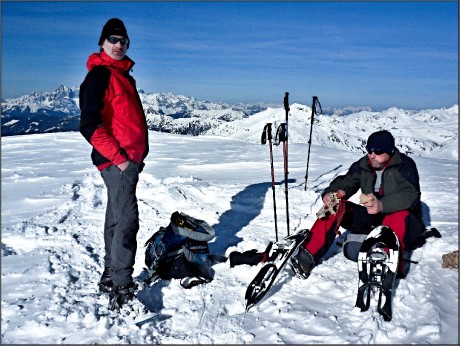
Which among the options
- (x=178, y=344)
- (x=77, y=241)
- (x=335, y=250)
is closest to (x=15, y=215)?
(x=77, y=241)

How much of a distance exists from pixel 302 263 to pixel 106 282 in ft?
8.30

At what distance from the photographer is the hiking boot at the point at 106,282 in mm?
4793

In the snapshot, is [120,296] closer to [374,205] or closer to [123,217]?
[123,217]

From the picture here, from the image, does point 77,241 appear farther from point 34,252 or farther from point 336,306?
point 336,306

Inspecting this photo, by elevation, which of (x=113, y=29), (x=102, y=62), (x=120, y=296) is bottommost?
(x=120, y=296)

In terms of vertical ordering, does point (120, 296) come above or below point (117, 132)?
below

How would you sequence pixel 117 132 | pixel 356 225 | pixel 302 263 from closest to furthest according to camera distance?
pixel 117 132 → pixel 302 263 → pixel 356 225

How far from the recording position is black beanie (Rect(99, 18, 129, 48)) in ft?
13.7

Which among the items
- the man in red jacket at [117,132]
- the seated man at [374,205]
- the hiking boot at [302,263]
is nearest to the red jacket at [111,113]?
the man in red jacket at [117,132]

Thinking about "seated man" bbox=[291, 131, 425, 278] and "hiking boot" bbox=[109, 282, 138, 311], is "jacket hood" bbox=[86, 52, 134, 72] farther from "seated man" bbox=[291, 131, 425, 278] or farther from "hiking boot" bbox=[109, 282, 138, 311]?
"seated man" bbox=[291, 131, 425, 278]

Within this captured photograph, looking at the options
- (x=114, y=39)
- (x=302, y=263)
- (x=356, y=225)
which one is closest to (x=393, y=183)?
(x=356, y=225)

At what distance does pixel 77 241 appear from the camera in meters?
6.30

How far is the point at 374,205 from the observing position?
498 centimetres

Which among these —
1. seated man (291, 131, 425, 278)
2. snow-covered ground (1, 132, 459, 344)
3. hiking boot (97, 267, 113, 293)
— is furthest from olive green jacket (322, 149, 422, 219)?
hiking boot (97, 267, 113, 293)
